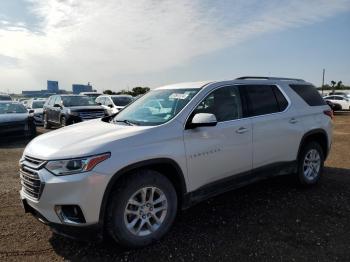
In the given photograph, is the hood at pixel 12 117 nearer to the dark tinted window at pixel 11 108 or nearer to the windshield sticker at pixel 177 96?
the dark tinted window at pixel 11 108

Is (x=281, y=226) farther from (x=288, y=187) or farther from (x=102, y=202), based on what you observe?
(x=102, y=202)

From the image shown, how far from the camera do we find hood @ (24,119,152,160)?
3398 mm

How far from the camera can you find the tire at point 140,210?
349 centimetres

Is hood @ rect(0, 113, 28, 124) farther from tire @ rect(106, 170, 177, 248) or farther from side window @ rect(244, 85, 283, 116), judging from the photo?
tire @ rect(106, 170, 177, 248)

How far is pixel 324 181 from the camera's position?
6215mm

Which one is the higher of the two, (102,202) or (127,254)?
(102,202)

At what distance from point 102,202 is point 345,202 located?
367 centimetres

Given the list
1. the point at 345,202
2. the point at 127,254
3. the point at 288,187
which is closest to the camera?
the point at 127,254

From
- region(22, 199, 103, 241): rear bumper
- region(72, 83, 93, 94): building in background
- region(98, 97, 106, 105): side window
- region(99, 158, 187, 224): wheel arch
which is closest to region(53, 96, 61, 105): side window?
region(98, 97, 106, 105): side window

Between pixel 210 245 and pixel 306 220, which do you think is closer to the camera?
pixel 210 245

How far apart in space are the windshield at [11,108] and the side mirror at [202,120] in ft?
35.3

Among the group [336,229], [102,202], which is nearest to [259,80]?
[336,229]

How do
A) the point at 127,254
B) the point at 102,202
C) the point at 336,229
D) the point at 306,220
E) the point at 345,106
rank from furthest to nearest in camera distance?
1. the point at 345,106
2. the point at 306,220
3. the point at 336,229
4. the point at 127,254
5. the point at 102,202

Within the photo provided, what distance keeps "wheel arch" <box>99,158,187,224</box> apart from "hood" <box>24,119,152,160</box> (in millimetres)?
295
